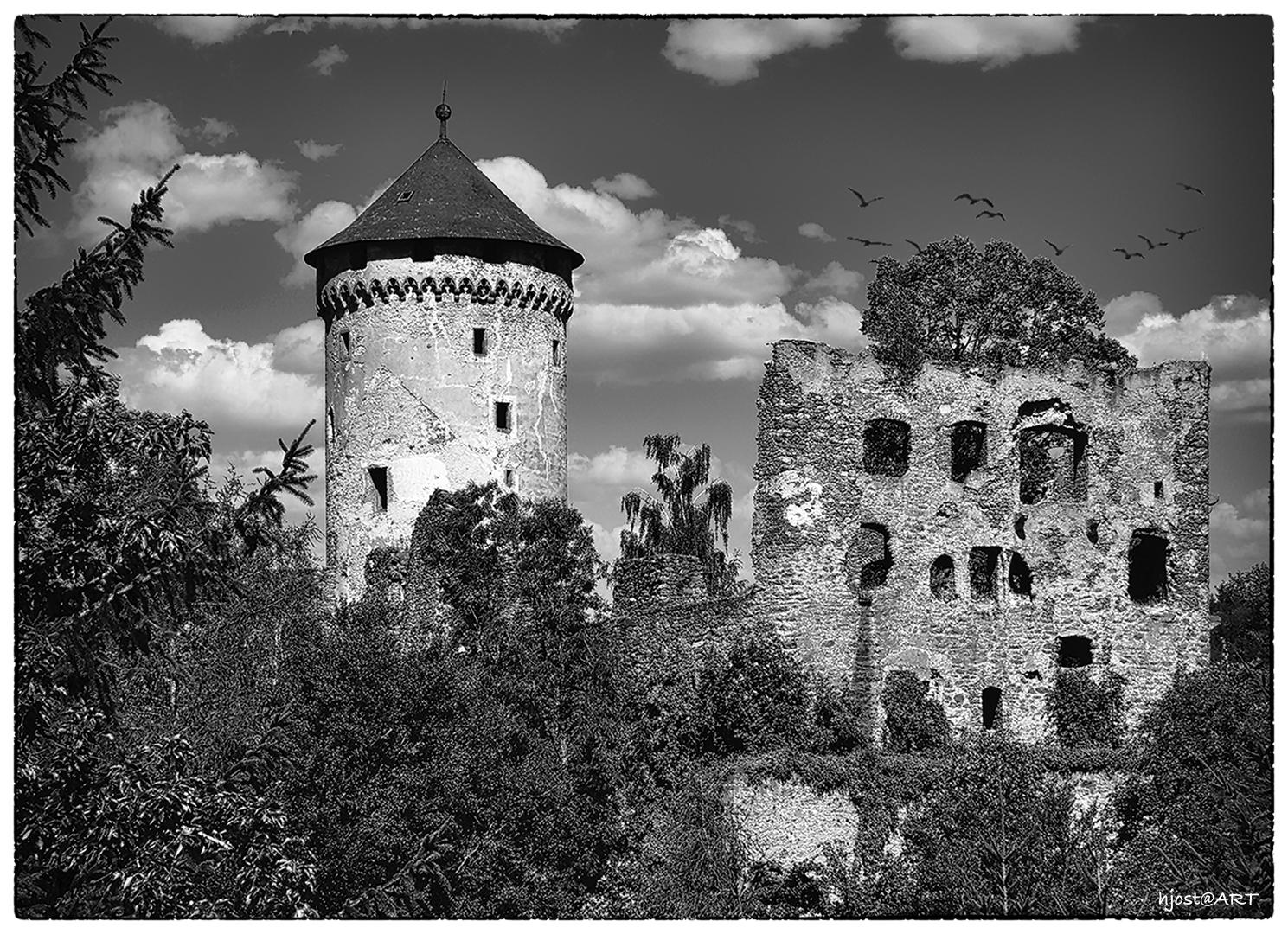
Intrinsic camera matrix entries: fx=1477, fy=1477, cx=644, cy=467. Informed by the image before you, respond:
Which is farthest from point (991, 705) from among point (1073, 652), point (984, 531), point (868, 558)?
point (868, 558)

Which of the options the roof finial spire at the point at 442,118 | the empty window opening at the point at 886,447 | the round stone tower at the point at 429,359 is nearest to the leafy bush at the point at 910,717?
the empty window opening at the point at 886,447

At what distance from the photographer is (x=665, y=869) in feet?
69.2

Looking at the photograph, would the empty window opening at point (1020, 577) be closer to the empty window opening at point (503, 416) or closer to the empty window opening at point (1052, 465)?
the empty window opening at point (1052, 465)

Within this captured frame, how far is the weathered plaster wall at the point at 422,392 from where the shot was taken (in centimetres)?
3095

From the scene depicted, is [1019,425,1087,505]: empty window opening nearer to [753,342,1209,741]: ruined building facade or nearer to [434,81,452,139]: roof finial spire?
[753,342,1209,741]: ruined building facade

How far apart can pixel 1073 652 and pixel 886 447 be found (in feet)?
16.0

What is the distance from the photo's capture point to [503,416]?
104ft

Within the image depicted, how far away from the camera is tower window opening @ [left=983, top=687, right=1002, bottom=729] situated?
24547mm

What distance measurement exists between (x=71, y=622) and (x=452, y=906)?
10460 millimetres

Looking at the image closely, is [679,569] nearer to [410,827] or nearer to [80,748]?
[410,827]

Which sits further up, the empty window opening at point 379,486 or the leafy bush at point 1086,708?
the empty window opening at point 379,486

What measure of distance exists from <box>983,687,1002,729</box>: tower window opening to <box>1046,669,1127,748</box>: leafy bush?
819mm

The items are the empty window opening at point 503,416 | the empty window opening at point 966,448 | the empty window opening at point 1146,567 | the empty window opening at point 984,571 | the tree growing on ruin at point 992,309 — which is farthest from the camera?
the tree growing on ruin at point 992,309

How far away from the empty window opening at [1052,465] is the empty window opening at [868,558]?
9.64 ft
